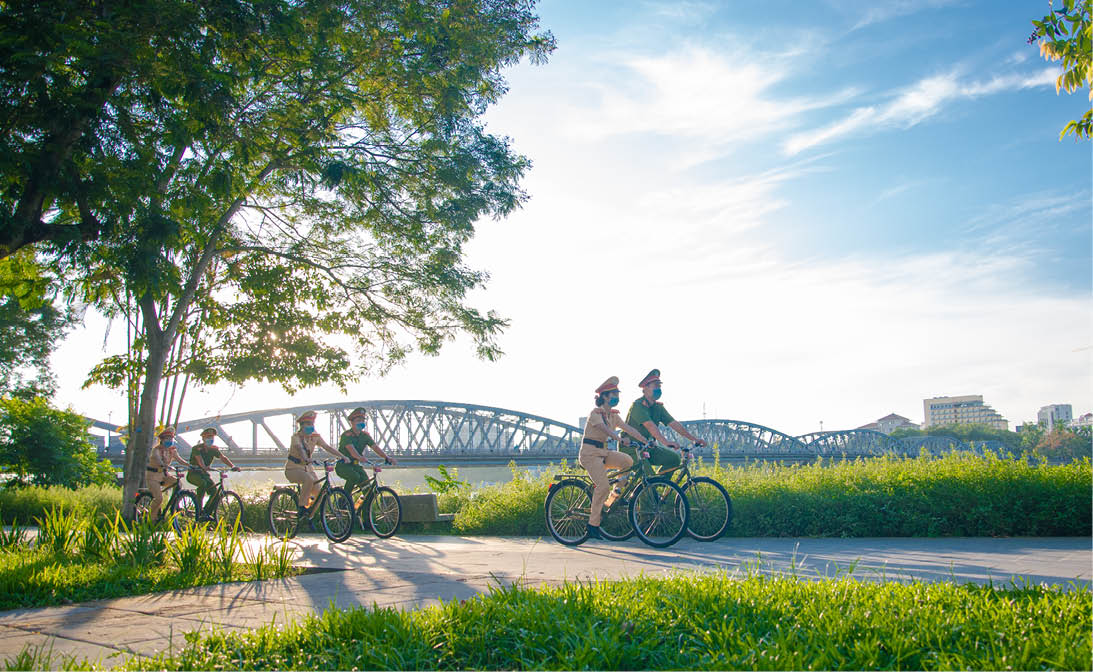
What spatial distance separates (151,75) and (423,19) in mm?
4553

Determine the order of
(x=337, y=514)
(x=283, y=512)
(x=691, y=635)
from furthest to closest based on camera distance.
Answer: (x=283, y=512)
(x=337, y=514)
(x=691, y=635)

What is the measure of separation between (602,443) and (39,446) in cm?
1890

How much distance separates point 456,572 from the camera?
21.7ft

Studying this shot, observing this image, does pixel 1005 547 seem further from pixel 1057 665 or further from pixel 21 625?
pixel 21 625

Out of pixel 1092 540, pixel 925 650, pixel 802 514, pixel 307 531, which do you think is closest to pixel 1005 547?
pixel 1092 540

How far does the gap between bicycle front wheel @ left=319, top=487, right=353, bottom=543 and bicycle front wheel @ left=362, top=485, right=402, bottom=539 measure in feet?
1.65

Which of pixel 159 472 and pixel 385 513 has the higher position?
A: pixel 159 472

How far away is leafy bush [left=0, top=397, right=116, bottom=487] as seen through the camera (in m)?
21.0

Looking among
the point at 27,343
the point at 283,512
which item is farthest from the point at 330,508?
the point at 27,343

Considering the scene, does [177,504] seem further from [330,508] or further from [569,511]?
[569,511]

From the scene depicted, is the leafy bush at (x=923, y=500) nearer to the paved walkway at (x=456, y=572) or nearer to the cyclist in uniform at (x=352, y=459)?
the paved walkway at (x=456, y=572)

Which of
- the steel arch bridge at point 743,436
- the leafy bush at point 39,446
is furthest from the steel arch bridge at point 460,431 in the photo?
the leafy bush at point 39,446

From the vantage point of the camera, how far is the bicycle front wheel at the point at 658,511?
345 inches

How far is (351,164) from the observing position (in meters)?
11.7
